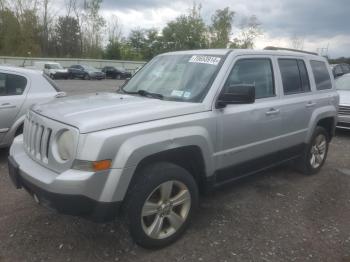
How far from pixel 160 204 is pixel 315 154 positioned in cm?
342

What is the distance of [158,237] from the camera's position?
10.9 feet

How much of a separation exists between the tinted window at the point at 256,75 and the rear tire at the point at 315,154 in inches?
55.8

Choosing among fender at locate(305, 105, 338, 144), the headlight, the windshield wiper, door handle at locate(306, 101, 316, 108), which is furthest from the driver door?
the headlight

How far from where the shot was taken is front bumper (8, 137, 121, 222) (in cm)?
278

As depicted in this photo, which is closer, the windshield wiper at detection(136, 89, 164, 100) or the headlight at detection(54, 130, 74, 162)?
the headlight at detection(54, 130, 74, 162)

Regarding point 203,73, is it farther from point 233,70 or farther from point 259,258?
point 259,258

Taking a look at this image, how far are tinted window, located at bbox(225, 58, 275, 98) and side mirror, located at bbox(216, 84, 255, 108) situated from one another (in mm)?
206

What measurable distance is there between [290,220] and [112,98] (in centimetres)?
249

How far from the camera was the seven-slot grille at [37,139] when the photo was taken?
123 inches

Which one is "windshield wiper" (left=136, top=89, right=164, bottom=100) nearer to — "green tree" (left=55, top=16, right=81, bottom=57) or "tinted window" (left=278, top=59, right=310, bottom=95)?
"tinted window" (left=278, top=59, right=310, bottom=95)

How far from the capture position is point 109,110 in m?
3.21

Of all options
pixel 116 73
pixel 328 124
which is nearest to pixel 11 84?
pixel 328 124

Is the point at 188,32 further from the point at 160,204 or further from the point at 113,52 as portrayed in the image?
the point at 160,204

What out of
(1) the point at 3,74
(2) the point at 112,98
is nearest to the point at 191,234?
(2) the point at 112,98
